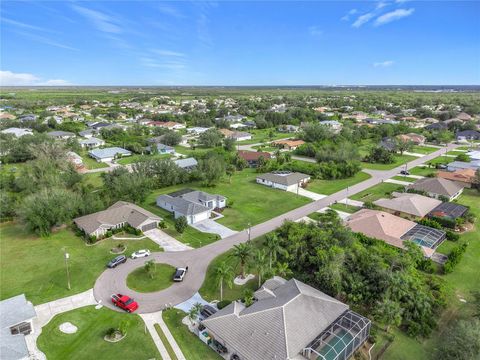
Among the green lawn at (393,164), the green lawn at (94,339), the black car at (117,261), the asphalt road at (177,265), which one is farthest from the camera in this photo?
the green lawn at (393,164)

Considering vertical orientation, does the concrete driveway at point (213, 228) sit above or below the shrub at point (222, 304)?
below

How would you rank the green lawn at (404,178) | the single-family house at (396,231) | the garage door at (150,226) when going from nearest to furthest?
the single-family house at (396,231)
the garage door at (150,226)
the green lawn at (404,178)

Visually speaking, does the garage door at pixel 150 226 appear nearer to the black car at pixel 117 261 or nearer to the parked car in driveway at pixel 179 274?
the black car at pixel 117 261

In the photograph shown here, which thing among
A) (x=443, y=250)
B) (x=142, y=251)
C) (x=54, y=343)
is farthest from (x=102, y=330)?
(x=443, y=250)

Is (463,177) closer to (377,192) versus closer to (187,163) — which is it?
(377,192)

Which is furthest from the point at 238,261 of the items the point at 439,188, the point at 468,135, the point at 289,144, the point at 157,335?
the point at 468,135

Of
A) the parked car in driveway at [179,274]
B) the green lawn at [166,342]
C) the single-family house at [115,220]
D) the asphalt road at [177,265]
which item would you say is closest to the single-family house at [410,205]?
the asphalt road at [177,265]

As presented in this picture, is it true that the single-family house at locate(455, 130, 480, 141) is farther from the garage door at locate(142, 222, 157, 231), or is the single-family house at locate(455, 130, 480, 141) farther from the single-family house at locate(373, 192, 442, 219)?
the garage door at locate(142, 222, 157, 231)

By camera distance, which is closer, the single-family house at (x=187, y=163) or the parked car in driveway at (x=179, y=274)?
the parked car in driveway at (x=179, y=274)
